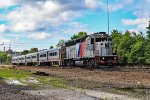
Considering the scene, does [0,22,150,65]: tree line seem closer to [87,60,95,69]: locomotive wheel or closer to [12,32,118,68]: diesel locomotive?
[12,32,118,68]: diesel locomotive

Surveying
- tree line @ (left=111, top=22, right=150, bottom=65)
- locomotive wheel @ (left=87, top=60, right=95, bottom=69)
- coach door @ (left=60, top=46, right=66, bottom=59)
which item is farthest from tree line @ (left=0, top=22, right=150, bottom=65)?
locomotive wheel @ (left=87, top=60, right=95, bottom=69)

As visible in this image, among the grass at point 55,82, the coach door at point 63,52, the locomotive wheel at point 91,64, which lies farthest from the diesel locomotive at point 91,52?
the grass at point 55,82

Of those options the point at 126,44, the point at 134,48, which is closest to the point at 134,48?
the point at 134,48

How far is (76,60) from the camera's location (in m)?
44.4

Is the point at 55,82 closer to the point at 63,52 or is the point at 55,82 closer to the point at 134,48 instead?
the point at 63,52

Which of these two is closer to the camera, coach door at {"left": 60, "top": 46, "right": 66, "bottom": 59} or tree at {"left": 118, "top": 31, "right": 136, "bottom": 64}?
coach door at {"left": 60, "top": 46, "right": 66, "bottom": 59}

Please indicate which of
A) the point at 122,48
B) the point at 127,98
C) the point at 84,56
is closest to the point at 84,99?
the point at 127,98

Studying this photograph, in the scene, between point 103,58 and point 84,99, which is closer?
point 84,99

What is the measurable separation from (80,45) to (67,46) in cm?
890

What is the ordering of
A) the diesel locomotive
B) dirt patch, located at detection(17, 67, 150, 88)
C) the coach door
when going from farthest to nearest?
the coach door → the diesel locomotive → dirt patch, located at detection(17, 67, 150, 88)

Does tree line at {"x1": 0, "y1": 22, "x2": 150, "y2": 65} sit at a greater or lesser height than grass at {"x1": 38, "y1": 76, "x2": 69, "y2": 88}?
greater

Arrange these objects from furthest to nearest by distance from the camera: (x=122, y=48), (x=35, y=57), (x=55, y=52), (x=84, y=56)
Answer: (x=35, y=57) < (x=122, y=48) < (x=55, y=52) < (x=84, y=56)

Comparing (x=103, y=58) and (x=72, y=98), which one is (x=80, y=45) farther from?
(x=72, y=98)

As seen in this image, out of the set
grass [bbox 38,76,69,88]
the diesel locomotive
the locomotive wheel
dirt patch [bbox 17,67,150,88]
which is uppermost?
the diesel locomotive
